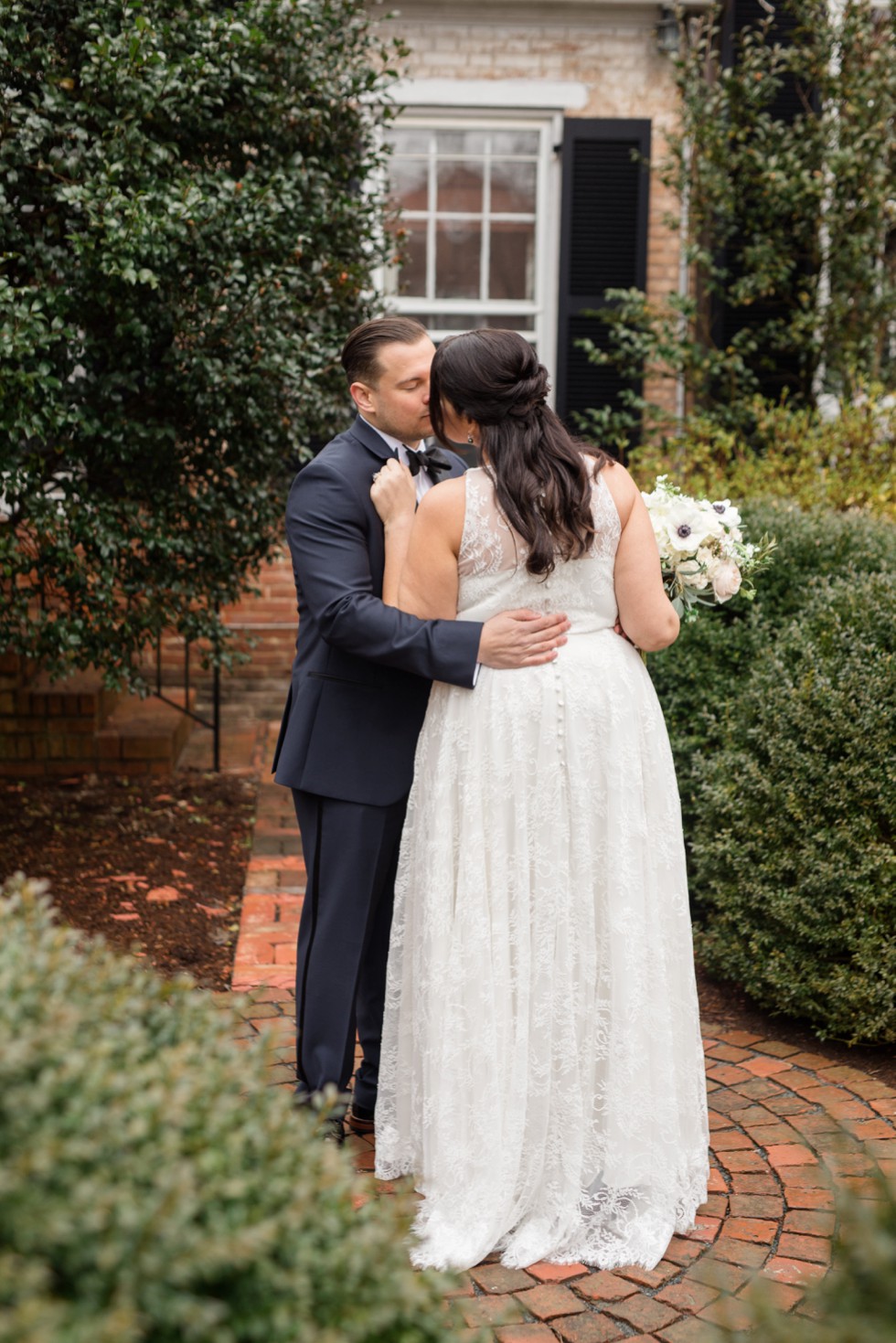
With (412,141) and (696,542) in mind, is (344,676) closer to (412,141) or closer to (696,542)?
(696,542)

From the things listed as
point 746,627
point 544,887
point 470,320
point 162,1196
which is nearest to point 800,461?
point 746,627

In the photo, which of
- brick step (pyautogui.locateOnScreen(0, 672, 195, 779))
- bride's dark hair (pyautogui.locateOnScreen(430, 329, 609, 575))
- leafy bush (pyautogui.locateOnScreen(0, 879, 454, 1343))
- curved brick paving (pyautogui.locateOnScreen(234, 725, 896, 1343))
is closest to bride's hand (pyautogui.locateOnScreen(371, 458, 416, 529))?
bride's dark hair (pyautogui.locateOnScreen(430, 329, 609, 575))

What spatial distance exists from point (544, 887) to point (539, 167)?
7029mm

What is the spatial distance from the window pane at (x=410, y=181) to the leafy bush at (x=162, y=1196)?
801 cm

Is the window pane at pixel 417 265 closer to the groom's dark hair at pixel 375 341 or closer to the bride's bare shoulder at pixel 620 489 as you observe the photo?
the groom's dark hair at pixel 375 341

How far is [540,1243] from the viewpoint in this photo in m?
2.86

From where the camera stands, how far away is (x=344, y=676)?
318 centimetres

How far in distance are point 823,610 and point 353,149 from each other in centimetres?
316

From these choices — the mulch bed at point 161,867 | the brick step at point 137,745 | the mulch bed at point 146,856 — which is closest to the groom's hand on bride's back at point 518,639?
the mulch bed at point 161,867

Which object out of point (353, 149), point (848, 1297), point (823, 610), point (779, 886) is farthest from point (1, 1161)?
point (353, 149)

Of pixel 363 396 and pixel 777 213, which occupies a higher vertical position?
pixel 777 213

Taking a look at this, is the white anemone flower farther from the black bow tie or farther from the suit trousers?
the suit trousers

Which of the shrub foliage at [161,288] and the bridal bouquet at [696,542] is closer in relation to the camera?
the bridal bouquet at [696,542]

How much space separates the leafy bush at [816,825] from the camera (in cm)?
386
